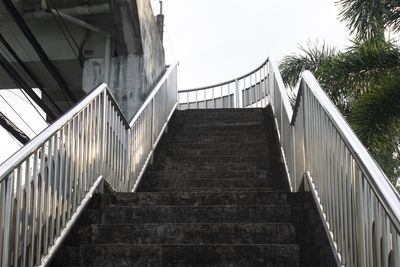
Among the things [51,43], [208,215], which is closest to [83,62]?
[51,43]

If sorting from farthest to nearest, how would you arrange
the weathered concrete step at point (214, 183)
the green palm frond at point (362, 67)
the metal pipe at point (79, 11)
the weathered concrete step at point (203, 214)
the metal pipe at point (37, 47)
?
the metal pipe at point (79, 11) < the metal pipe at point (37, 47) < the green palm frond at point (362, 67) < the weathered concrete step at point (214, 183) < the weathered concrete step at point (203, 214)

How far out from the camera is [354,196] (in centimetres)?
302

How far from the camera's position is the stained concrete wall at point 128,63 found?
7996mm

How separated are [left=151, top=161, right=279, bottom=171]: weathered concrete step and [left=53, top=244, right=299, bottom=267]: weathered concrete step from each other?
311 centimetres

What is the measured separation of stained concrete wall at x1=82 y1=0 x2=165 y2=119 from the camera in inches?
315

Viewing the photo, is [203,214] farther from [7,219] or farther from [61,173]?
[7,219]

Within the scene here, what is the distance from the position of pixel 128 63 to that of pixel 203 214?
4304 millimetres

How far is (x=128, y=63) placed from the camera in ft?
27.4

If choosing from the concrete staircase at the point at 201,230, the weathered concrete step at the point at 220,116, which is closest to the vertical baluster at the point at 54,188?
Answer: the concrete staircase at the point at 201,230

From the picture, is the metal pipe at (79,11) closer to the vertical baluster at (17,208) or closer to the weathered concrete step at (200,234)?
the weathered concrete step at (200,234)

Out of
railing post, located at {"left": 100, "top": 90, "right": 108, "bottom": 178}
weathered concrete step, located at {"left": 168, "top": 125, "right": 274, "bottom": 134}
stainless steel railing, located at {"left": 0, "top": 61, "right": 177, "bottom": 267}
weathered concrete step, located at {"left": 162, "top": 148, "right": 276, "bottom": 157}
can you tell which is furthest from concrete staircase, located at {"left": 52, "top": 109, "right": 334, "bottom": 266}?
weathered concrete step, located at {"left": 168, "top": 125, "right": 274, "bottom": 134}

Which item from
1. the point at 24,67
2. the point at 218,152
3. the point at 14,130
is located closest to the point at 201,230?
the point at 218,152

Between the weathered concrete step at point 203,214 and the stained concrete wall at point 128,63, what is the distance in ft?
12.2

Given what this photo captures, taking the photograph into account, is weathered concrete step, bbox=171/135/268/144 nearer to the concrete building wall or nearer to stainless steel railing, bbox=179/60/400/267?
the concrete building wall
